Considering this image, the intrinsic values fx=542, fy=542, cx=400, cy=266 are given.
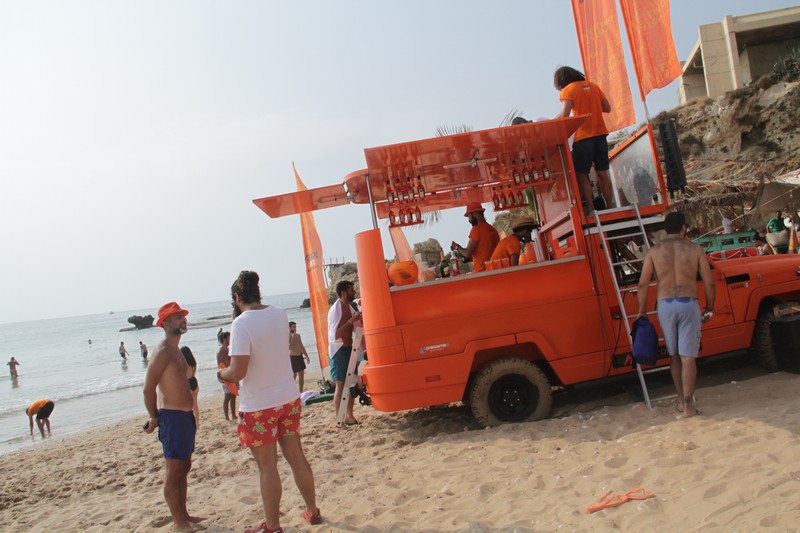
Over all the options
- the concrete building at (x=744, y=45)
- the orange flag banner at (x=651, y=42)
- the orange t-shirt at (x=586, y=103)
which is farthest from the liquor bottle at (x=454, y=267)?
the concrete building at (x=744, y=45)

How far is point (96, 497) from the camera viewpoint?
20.0 feet

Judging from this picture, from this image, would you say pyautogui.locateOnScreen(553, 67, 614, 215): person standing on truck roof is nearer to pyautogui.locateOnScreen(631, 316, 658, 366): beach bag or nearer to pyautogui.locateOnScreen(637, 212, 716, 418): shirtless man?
pyautogui.locateOnScreen(637, 212, 716, 418): shirtless man

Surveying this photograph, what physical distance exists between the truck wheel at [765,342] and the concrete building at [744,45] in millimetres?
26929

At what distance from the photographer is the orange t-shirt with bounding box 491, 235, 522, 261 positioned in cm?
613

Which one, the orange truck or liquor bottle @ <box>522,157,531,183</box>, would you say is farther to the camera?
liquor bottle @ <box>522,157,531,183</box>

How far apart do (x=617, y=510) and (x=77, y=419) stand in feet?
55.4

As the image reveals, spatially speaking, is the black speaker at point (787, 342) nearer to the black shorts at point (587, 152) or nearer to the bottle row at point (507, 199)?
the black shorts at point (587, 152)

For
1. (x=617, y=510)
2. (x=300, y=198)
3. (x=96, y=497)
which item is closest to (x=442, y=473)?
(x=617, y=510)

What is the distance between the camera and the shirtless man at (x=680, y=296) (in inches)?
191

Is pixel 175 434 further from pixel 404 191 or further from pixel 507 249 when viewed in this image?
pixel 507 249

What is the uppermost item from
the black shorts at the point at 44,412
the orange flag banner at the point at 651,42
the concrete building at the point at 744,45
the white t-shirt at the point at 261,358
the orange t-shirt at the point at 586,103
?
the concrete building at the point at 744,45

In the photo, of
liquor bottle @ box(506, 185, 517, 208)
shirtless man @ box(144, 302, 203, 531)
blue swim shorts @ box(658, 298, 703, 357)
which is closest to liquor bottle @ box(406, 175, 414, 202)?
liquor bottle @ box(506, 185, 517, 208)

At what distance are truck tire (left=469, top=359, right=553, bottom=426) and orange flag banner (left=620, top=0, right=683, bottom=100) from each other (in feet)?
13.2

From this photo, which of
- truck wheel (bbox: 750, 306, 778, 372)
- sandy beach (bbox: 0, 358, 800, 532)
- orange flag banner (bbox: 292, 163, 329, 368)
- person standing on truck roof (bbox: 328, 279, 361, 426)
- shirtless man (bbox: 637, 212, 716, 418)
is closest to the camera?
sandy beach (bbox: 0, 358, 800, 532)
